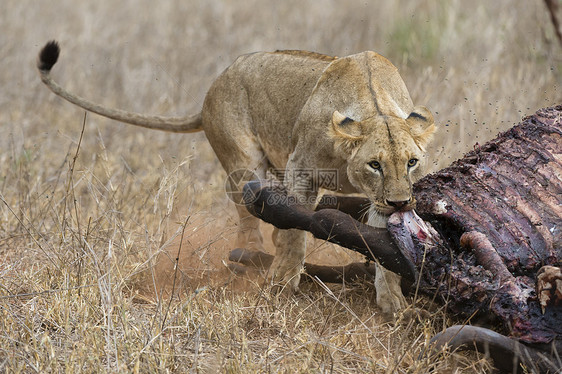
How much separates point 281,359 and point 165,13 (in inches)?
318

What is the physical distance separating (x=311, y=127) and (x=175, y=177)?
0.72m

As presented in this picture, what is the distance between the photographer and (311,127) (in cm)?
373

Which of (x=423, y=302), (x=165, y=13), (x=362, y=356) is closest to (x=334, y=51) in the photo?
(x=165, y=13)

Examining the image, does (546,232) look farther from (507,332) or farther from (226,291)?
(226,291)

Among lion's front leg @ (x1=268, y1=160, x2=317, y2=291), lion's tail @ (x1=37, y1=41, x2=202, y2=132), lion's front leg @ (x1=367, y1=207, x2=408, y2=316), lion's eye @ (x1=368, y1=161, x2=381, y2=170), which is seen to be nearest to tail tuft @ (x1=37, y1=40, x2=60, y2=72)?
lion's tail @ (x1=37, y1=41, x2=202, y2=132)

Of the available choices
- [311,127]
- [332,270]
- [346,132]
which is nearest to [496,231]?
[346,132]

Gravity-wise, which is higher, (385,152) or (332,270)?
(385,152)

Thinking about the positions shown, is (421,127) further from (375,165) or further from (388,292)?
(388,292)

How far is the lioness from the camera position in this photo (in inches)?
124

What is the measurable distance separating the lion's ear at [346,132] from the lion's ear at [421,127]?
227 millimetres

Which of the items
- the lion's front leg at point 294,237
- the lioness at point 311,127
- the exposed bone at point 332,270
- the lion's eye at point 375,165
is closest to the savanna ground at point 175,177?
the exposed bone at point 332,270

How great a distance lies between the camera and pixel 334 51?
7965 mm

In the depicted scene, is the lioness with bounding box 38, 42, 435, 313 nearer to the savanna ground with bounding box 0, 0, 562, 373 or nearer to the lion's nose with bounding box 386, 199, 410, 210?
the lion's nose with bounding box 386, 199, 410, 210

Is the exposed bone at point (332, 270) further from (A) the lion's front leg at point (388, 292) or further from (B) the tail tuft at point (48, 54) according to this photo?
(B) the tail tuft at point (48, 54)
